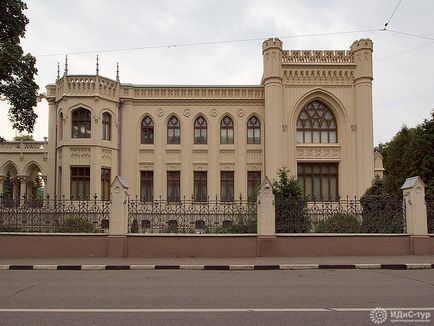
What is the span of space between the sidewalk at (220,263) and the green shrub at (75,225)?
1239mm

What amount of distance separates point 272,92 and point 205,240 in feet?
49.6

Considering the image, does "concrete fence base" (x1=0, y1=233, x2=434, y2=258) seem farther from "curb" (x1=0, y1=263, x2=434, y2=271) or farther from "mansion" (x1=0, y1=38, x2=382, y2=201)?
"mansion" (x1=0, y1=38, x2=382, y2=201)

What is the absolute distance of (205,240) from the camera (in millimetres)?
15742

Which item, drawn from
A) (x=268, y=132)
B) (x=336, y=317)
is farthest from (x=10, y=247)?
(x=268, y=132)

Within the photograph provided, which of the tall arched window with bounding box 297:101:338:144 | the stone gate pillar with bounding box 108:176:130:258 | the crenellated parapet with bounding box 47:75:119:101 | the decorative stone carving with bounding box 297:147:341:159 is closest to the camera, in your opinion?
the stone gate pillar with bounding box 108:176:130:258

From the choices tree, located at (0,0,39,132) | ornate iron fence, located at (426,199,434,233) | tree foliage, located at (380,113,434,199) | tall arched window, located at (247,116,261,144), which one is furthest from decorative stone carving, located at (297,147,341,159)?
tree, located at (0,0,39,132)

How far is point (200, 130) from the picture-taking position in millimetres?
30438

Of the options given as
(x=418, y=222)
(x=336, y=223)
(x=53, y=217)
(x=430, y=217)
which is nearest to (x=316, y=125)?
(x=430, y=217)

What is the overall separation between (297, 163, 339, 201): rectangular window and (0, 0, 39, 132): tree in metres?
16.1

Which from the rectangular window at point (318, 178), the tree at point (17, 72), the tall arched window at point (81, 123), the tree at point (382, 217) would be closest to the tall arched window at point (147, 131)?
the tall arched window at point (81, 123)

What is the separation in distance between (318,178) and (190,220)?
48.7 ft

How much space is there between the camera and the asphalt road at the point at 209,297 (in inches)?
265

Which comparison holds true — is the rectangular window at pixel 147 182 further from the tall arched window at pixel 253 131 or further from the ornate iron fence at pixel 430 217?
the ornate iron fence at pixel 430 217

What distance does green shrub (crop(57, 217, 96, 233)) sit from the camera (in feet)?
53.1
